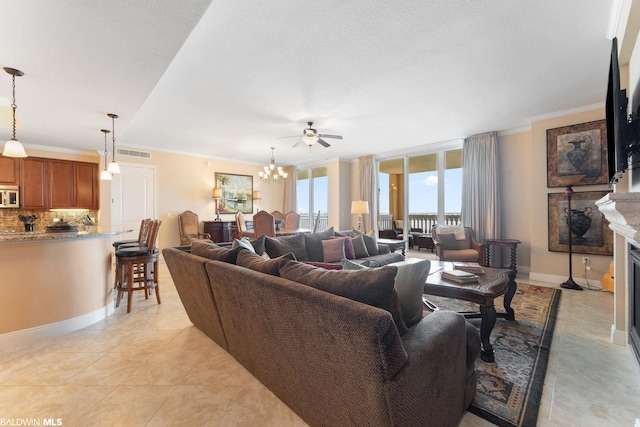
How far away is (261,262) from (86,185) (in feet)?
20.4

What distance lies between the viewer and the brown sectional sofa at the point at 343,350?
98 centimetres

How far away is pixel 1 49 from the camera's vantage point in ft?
6.89

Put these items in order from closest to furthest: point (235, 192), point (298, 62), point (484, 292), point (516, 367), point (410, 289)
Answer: point (410, 289)
point (516, 367)
point (484, 292)
point (298, 62)
point (235, 192)

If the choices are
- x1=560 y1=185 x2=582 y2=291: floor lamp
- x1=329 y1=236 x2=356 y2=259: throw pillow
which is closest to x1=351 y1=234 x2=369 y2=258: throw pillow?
x1=329 y1=236 x2=356 y2=259: throw pillow

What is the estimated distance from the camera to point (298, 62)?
2.74 meters

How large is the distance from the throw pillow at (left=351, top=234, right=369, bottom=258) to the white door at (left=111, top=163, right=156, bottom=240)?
492 centimetres

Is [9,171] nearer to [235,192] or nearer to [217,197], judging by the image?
[217,197]

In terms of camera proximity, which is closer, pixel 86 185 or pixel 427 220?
pixel 86 185

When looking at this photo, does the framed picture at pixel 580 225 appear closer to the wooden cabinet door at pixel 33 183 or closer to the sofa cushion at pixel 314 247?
the sofa cushion at pixel 314 247

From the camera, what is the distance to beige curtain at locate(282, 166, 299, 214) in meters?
8.76

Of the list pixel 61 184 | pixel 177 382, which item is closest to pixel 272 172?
pixel 61 184

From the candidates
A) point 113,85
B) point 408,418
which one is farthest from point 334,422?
point 113,85

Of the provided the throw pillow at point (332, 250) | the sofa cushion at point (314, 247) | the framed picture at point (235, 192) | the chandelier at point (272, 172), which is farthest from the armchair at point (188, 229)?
the throw pillow at point (332, 250)

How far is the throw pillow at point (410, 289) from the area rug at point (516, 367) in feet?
2.33
